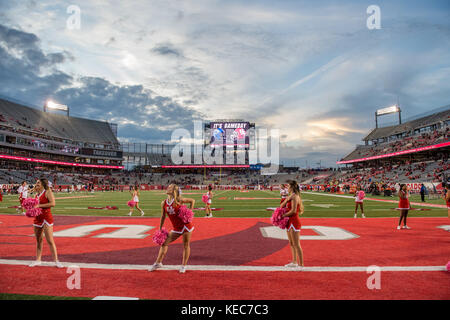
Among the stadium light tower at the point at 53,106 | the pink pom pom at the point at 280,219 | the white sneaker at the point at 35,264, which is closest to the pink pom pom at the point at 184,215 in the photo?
the pink pom pom at the point at 280,219

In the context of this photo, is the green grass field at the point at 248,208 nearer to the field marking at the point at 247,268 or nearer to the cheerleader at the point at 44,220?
the field marking at the point at 247,268

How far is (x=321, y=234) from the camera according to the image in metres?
9.57

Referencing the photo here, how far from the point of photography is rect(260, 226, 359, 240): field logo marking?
29.7 ft

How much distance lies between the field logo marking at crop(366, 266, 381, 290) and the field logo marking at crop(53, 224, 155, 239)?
6868mm

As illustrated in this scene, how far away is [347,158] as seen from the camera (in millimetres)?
74125

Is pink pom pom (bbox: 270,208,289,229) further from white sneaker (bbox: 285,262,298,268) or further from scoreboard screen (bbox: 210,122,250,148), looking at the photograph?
scoreboard screen (bbox: 210,122,250,148)

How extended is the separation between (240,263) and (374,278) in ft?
8.81

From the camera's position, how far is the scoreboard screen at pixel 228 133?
246 ft

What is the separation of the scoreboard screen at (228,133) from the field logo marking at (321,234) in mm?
64346

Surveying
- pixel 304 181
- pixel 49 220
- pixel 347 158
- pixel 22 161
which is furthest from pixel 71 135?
pixel 49 220

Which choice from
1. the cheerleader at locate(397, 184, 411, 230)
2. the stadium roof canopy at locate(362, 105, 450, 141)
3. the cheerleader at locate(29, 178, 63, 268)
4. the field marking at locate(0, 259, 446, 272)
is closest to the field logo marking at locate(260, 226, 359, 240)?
the cheerleader at locate(397, 184, 411, 230)

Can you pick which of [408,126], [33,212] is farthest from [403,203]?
[408,126]
